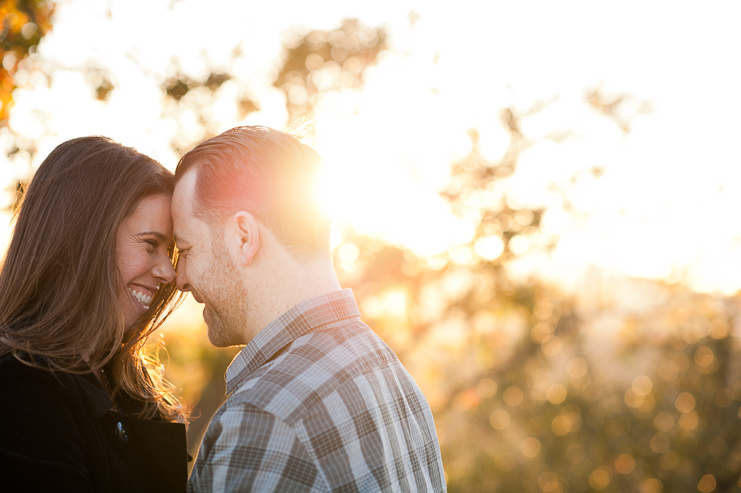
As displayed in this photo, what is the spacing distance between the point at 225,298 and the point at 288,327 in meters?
0.32

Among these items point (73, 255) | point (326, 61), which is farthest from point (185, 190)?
point (326, 61)

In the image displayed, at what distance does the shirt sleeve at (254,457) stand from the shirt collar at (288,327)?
0.29m

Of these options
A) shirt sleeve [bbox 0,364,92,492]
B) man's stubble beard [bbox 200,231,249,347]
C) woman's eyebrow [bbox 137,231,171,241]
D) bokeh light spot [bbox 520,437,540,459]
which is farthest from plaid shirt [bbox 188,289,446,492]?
bokeh light spot [bbox 520,437,540,459]

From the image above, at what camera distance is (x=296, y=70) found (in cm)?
627

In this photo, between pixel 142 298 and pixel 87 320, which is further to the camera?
pixel 142 298

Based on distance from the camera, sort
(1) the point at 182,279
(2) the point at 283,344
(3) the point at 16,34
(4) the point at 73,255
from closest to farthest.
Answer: (2) the point at 283,344 < (4) the point at 73,255 < (1) the point at 182,279 < (3) the point at 16,34

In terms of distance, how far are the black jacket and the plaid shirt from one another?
0.43 metres

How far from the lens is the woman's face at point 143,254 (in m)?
2.02

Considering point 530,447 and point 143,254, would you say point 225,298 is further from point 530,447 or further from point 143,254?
point 530,447

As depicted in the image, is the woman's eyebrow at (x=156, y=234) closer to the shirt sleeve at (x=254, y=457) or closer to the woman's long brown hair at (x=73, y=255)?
the woman's long brown hair at (x=73, y=255)

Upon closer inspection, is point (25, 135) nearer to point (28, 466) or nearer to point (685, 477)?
point (28, 466)

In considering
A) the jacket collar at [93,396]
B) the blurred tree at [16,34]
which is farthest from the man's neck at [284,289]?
the blurred tree at [16,34]

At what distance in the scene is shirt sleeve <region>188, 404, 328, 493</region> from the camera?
4.32ft

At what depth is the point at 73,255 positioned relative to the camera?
191cm
